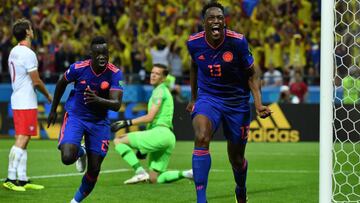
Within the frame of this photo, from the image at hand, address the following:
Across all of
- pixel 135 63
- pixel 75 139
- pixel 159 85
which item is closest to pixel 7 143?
pixel 135 63

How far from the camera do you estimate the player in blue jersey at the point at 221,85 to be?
9008mm

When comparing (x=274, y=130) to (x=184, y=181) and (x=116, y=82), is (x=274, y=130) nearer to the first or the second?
(x=184, y=181)

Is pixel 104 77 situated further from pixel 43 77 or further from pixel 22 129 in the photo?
pixel 43 77

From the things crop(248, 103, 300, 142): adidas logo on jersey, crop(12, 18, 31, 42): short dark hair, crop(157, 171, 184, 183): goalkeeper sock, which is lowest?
crop(248, 103, 300, 142): adidas logo on jersey

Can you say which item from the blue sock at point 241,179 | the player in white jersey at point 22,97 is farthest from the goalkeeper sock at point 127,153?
the blue sock at point 241,179

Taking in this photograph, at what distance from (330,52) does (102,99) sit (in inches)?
102

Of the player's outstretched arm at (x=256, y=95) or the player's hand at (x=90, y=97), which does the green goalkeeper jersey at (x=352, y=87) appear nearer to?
the player's outstretched arm at (x=256, y=95)

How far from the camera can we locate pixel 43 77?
76.9 ft

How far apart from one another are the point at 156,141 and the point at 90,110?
3.27 metres

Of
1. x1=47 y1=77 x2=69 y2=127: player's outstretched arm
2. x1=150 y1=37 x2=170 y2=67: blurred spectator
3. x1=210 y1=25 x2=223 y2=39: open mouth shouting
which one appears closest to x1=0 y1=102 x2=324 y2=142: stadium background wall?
x1=150 y1=37 x2=170 y2=67: blurred spectator

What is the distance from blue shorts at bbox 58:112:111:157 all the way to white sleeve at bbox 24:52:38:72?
2730 millimetres

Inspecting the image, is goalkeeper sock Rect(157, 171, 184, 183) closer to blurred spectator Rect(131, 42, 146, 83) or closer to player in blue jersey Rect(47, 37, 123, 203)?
player in blue jersey Rect(47, 37, 123, 203)

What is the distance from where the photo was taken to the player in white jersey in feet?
39.9

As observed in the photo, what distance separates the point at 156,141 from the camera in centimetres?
1286
